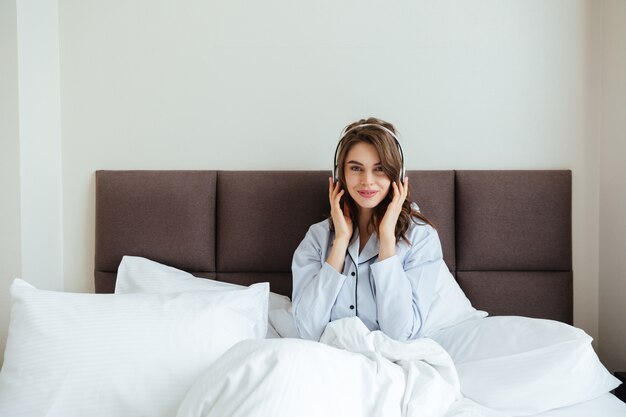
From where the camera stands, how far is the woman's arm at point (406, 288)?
71.6 inches

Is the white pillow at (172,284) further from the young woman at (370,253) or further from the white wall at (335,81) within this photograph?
the white wall at (335,81)

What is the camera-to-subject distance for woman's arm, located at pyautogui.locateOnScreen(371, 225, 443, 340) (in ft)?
5.97

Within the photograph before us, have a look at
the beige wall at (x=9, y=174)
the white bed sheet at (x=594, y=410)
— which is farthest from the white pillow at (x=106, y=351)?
the white bed sheet at (x=594, y=410)

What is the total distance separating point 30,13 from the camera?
2111mm

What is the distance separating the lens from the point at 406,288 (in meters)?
1.84

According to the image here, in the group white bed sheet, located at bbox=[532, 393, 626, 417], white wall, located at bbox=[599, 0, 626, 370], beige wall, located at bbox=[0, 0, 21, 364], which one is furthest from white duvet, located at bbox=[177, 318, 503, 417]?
beige wall, located at bbox=[0, 0, 21, 364]

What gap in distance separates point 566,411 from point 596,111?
4.20 feet

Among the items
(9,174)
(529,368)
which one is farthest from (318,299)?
(9,174)

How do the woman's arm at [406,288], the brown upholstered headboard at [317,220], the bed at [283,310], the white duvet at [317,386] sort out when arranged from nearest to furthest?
1. the white duvet at [317,386]
2. the bed at [283,310]
3. the woman's arm at [406,288]
4. the brown upholstered headboard at [317,220]

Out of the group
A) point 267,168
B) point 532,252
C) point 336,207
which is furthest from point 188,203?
point 532,252

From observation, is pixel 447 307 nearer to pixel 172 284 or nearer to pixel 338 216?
pixel 338 216

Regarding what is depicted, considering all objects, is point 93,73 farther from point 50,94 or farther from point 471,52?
point 471,52

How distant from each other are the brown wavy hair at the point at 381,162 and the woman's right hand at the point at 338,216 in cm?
4

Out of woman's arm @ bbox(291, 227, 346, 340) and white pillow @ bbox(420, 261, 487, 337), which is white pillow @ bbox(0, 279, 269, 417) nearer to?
woman's arm @ bbox(291, 227, 346, 340)
